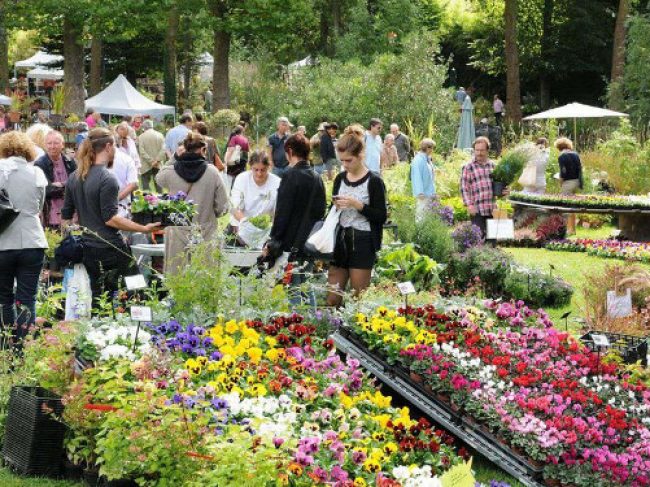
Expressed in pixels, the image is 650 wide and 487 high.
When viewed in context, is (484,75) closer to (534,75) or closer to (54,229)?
(534,75)

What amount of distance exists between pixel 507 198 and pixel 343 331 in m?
12.2

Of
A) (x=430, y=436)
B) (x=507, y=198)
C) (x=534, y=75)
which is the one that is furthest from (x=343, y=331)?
(x=534, y=75)

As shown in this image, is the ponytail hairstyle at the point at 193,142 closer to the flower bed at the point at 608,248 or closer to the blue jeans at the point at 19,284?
the blue jeans at the point at 19,284

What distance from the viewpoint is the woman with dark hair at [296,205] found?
933 centimetres

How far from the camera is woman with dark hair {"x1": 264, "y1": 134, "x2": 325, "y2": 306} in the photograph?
30.6ft

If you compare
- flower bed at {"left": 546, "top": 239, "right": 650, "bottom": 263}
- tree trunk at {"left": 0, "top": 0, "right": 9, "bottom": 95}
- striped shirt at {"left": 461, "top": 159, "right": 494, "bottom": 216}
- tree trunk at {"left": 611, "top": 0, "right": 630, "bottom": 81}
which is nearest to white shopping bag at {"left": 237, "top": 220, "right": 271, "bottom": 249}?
striped shirt at {"left": 461, "top": 159, "right": 494, "bottom": 216}

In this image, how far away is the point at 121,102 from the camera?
109ft

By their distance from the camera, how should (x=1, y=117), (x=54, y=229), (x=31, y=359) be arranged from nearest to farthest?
(x=31, y=359) → (x=54, y=229) → (x=1, y=117)

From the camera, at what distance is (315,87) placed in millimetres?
32094

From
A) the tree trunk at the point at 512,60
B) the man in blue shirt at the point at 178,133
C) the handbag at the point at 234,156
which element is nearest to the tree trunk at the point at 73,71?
the tree trunk at the point at 512,60

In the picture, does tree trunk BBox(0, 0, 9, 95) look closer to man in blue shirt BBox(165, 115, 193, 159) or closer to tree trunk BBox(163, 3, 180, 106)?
tree trunk BBox(163, 3, 180, 106)

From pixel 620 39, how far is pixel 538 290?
25.9 meters

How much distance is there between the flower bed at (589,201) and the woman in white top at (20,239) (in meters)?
11.0

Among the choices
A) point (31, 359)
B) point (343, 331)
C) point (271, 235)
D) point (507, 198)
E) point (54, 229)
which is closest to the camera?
point (31, 359)
